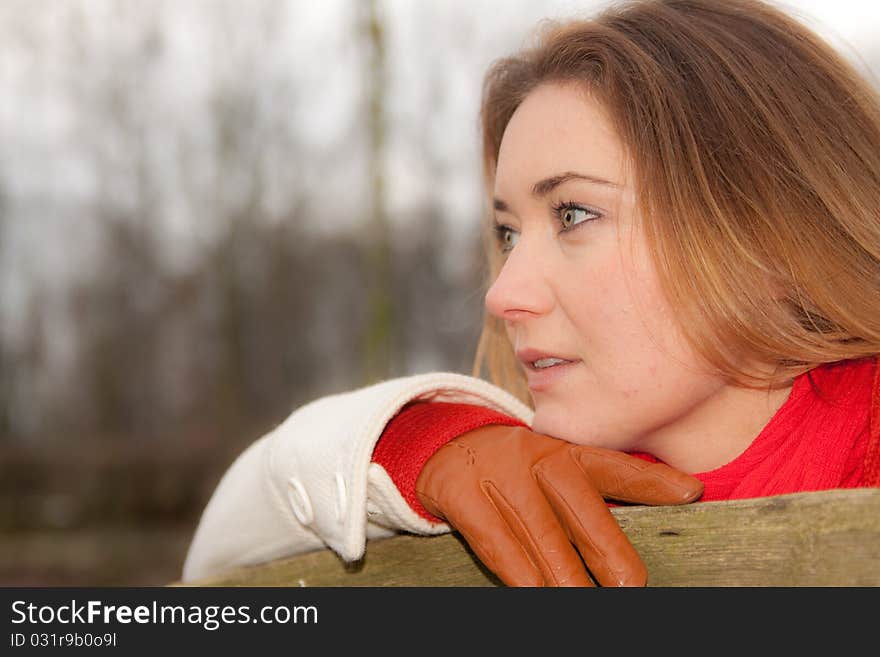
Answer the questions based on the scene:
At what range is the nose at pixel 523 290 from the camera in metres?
1.44

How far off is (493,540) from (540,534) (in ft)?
0.20

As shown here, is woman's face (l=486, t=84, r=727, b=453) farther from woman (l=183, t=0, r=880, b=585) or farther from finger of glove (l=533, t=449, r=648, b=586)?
finger of glove (l=533, t=449, r=648, b=586)

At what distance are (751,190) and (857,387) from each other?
35 centimetres

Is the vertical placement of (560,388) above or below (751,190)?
below

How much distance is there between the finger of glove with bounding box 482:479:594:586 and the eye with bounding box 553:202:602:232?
17.7 inches

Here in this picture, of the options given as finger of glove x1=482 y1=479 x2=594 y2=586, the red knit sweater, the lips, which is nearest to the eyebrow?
the lips

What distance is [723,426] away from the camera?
1496mm

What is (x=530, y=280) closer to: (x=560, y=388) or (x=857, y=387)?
(x=560, y=388)

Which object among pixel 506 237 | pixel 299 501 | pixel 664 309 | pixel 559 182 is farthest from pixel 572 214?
pixel 299 501

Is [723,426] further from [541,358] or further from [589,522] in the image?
[589,522]

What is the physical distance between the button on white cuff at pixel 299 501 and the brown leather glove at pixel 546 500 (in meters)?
0.17

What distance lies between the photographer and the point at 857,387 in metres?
1.45

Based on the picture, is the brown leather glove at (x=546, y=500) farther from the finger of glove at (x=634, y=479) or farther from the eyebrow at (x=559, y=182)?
the eyebrow at (x=559, y=182)
